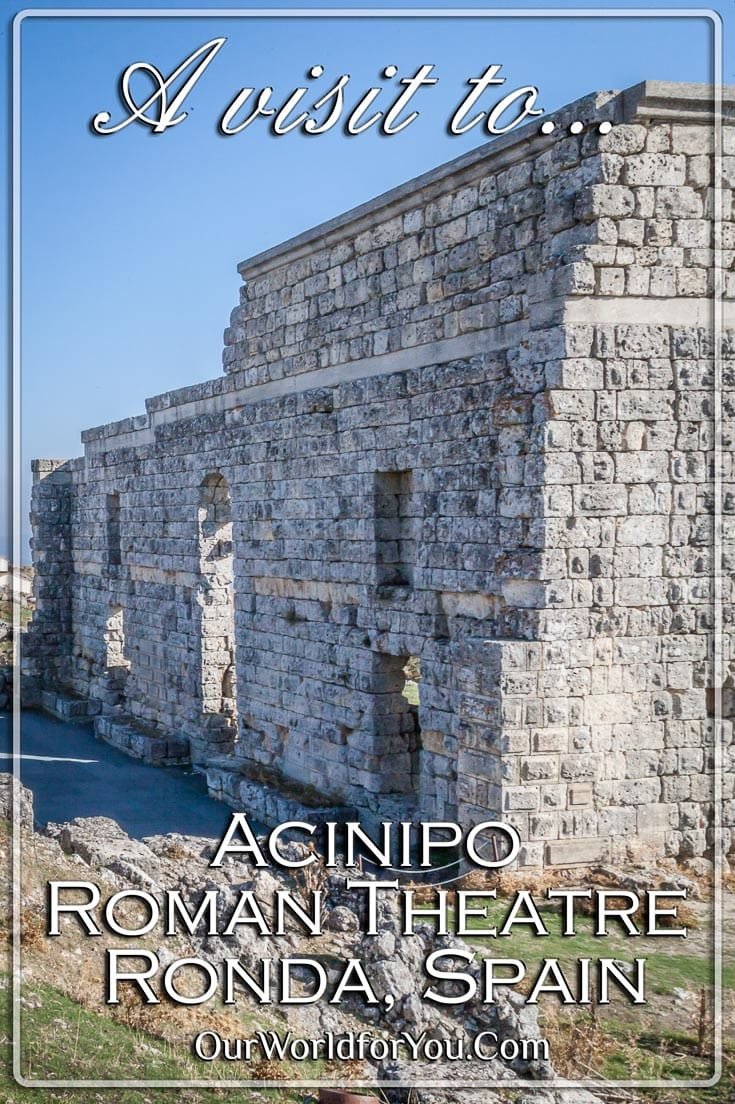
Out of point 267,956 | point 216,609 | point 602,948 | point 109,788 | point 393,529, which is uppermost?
point 393,529

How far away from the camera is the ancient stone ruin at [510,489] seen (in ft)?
29.2

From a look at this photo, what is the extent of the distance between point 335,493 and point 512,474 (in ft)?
10.5

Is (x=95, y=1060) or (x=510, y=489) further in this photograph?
(x=510, y=489)

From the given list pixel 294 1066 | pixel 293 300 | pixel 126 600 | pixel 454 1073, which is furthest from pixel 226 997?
pixel 126 600

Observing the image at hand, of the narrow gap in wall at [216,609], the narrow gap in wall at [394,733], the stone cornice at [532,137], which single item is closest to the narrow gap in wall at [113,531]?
the narrow gap in wall at [216,609]

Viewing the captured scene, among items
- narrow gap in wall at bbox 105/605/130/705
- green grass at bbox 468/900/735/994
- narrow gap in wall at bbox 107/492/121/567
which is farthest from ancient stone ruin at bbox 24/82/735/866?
narrow gap in wall at bbox 107/492/121/567

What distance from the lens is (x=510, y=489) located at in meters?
9.16

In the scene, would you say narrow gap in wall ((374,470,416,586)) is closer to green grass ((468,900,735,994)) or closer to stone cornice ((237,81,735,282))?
stone cornice ((237,81,735,282))

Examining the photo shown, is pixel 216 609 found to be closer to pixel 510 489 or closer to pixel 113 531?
pixel 113 531

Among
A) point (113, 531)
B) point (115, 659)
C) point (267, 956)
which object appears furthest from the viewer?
point (115, 659)

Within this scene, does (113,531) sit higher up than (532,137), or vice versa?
(532,137)

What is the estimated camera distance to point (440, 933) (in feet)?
25.0

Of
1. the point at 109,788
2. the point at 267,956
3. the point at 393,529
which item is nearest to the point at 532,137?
the point at 393,529

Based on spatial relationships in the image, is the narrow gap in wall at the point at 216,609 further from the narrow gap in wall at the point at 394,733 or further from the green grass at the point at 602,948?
the green grass at the point at 602,948
